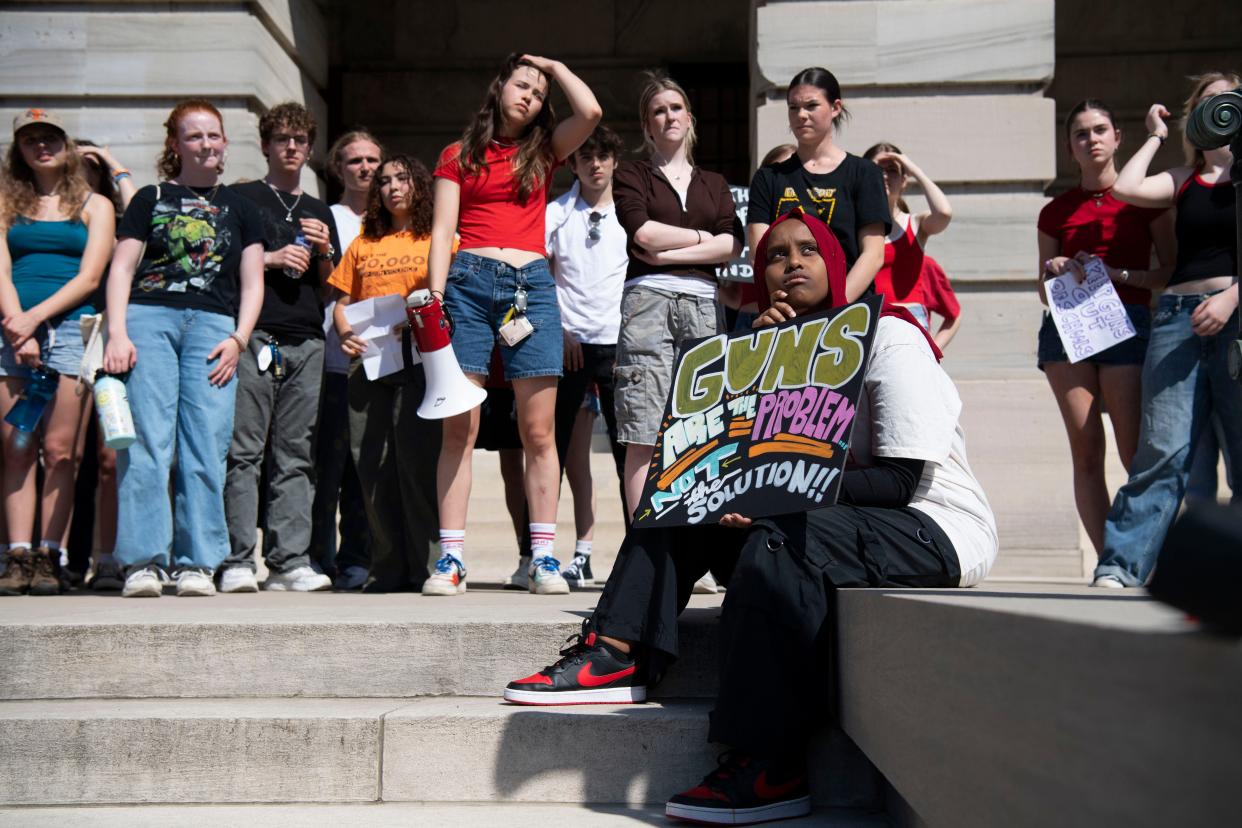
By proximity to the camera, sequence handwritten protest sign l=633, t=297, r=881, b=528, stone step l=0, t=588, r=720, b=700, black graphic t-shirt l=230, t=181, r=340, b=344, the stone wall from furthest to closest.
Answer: the stone wall → black graphic t-shirt l=230, t=181, r=340, b=344 → stone step l=0, t=588, r=720, b=700 → handwritten protest sign l=633, t=297, r=881, b=528

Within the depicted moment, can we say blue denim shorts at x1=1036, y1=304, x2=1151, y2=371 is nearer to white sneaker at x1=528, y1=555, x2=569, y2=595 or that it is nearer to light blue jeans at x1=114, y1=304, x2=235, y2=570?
white sneaker at x1=528, y1=555, x2=569, y2=595

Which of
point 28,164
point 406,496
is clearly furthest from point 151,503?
point 28,164

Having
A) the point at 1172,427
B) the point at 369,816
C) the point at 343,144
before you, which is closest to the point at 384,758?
the point at 369,816

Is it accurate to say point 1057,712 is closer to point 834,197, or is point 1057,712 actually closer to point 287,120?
point 834,197

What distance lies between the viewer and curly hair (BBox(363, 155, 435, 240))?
618cm

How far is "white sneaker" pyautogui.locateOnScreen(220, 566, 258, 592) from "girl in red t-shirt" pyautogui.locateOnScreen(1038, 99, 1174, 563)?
3.66 meters

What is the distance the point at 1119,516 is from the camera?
5.38 m

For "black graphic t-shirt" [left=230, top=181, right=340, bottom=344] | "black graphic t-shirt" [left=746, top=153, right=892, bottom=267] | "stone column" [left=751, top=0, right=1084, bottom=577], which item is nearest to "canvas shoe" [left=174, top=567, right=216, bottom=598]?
"black graphic t-shirt" [left=230, top=181, right=340, bottom=344]

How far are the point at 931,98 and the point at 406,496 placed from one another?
4.15 meters

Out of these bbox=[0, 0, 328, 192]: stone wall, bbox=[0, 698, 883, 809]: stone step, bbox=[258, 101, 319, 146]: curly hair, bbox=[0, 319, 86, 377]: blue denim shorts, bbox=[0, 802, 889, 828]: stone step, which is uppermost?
bbox=[0, 0, 328, 192]: stone wall

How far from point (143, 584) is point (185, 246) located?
1.51 meters

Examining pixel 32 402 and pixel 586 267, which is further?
pixel 586 267

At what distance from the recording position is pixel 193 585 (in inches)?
211

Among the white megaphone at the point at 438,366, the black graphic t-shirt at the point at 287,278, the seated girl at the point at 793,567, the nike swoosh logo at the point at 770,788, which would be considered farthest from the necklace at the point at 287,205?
the nike swoosh logo at the point at 770,788
